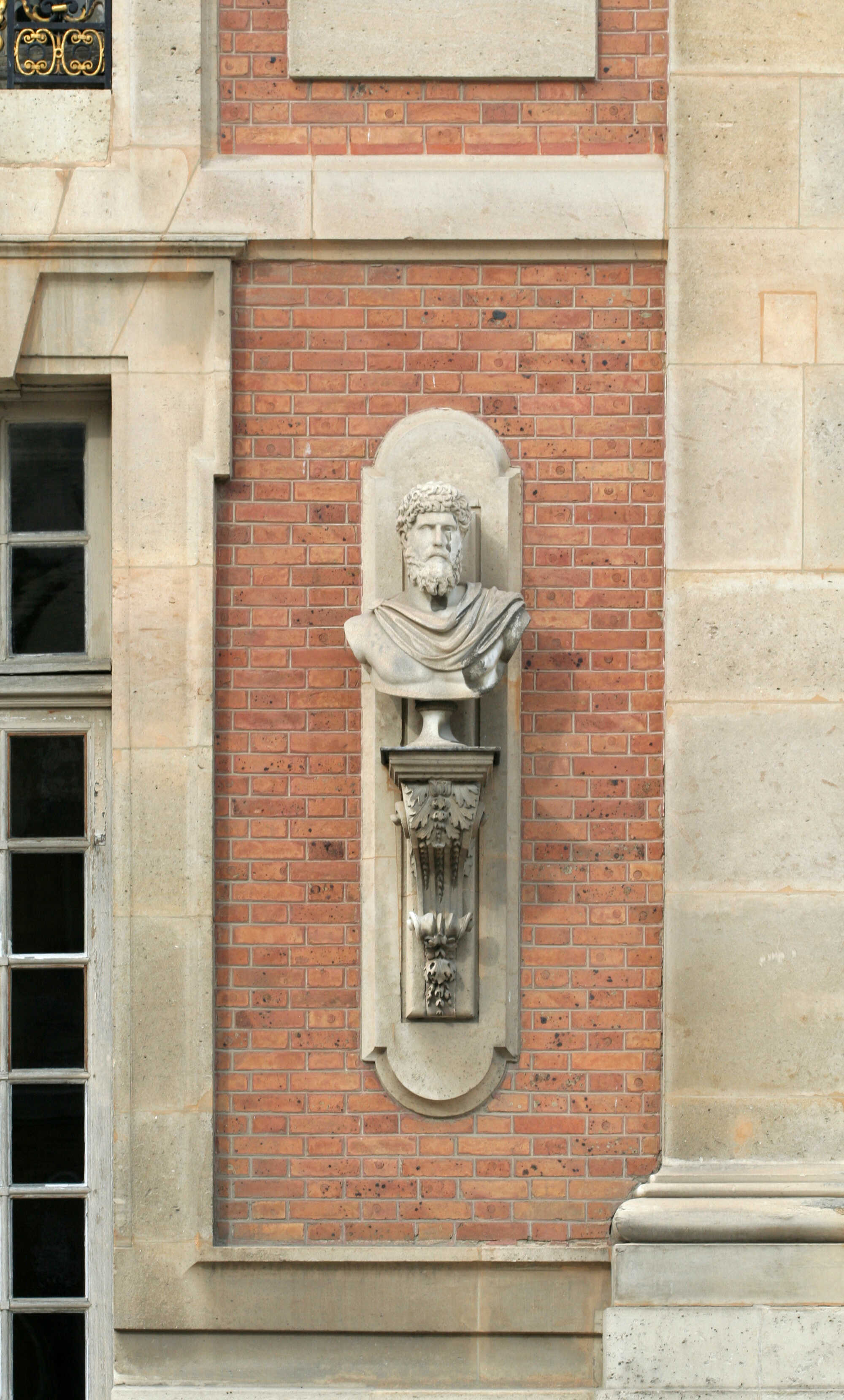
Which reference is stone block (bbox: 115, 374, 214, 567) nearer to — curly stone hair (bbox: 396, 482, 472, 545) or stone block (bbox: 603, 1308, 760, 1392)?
curly stone hair (bbox: 396, 482, 472, 545)

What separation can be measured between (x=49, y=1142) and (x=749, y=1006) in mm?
2444

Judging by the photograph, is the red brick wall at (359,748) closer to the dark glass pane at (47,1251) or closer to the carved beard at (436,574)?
the carved beard at (436,574)

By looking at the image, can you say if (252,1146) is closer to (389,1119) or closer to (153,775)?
(389,1119)

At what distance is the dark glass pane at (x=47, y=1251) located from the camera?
6.98 metres

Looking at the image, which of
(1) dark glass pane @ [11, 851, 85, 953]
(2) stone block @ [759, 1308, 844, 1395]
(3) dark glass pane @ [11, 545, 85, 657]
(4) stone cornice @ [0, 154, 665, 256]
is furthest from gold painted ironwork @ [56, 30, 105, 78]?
(2) stone block @ [759, 1308, 844, 1395]

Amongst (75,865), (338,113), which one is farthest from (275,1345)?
(338,113)

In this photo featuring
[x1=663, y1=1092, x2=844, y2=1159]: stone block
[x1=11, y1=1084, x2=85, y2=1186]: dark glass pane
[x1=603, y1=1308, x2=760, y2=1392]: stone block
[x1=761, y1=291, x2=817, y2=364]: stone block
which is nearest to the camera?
[x1=603, y1=1308, x2=760, y2=1392]: stone block

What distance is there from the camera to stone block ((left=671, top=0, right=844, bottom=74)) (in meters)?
6.81

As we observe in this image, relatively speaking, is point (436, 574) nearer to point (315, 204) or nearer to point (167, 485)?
point (167, 485)

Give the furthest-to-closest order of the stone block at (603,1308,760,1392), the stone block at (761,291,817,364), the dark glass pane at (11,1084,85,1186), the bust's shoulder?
1. the dark glass pane at (11,1084,85,1186)
2. the stone block at (761,291,817,364)
3. the bust's shoulder
4. the stone block at (603,1308,760,1392)

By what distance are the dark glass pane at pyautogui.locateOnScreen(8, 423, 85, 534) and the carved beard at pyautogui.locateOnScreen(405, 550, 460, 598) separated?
1.31 meters

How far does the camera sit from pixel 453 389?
6855 mm

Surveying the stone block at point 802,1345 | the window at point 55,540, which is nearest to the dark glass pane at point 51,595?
the window at point 55,540

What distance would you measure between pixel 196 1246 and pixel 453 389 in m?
2.98
